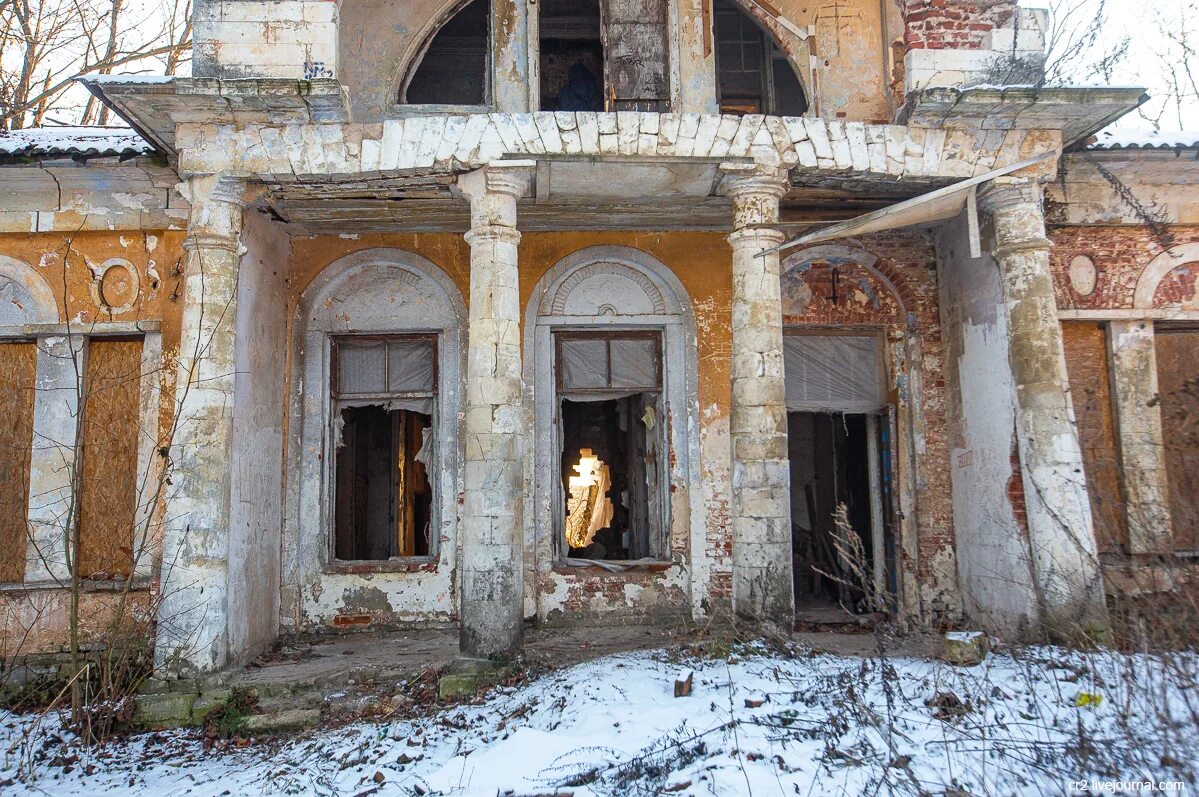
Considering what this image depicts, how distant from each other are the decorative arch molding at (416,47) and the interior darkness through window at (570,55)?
205 cm

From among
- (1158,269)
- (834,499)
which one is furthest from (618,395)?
(1158,269)

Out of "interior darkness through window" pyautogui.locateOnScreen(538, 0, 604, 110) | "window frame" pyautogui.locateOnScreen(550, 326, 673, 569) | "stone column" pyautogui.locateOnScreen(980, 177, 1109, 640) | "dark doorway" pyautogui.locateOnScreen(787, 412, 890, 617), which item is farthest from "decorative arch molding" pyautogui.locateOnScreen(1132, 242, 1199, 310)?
"interior darkness through window" pyautogui.locateOnScreen(538, 0, 604, 110)

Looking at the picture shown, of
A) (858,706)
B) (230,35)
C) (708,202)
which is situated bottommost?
(858,706)

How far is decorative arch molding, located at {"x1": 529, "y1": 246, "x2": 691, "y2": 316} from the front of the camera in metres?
8.99

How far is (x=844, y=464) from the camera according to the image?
11.5 metres

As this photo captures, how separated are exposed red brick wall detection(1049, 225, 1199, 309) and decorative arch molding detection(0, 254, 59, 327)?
9992 millimetres

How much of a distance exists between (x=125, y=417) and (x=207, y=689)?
3125mm

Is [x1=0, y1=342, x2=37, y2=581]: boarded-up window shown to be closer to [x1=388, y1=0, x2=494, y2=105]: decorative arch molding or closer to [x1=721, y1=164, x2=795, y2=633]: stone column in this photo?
[x1=388, y1=0, x2=494, y2=105]: decorative arch molding

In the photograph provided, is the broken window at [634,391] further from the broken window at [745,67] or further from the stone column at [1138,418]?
the stone column at [1138,418]

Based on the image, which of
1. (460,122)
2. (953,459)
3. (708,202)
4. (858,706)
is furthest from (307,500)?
(953,459)

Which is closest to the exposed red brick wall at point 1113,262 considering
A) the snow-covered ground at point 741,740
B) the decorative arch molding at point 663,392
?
the decorative arch molding at point 663,392

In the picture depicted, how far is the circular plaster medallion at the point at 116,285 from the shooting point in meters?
8.23

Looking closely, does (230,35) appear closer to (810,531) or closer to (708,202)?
(708,202)

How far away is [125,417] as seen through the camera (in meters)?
8.12
